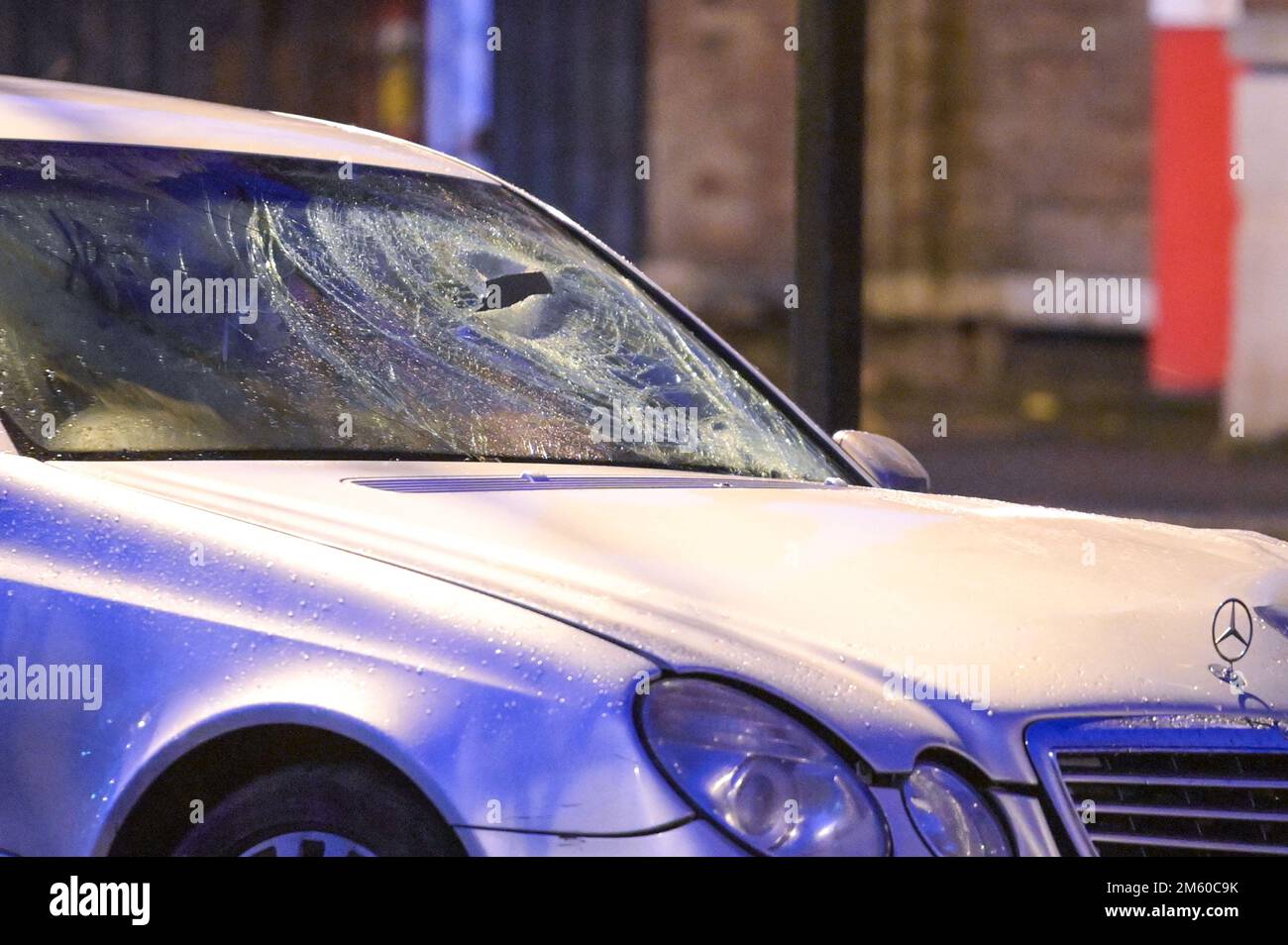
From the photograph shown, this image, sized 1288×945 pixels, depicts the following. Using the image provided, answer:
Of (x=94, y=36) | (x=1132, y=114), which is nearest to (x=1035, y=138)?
(x=1132, y=114)

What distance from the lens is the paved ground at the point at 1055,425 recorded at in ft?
38.2

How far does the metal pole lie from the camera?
5.72 metres

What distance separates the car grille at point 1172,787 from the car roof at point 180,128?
74.1 inches

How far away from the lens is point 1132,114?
14.6m

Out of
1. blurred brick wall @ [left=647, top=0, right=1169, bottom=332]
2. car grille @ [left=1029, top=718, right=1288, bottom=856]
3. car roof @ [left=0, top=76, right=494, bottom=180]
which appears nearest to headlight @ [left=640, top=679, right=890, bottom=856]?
car grille @ [left=1029, top=718, right=1288, bottom=856]

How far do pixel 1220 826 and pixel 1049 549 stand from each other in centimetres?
60

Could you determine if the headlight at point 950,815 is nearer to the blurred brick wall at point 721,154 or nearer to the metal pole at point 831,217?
the metal pole at point 831,217

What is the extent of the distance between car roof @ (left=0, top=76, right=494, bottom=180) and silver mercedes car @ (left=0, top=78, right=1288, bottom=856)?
0.6 inches

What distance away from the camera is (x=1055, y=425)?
14523mm

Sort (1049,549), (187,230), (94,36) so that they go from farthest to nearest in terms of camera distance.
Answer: (94,36) < (187,230) < (1049,549)

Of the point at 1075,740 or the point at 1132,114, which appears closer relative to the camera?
the point at 1075,740

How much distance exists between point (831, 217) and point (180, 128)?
2227 millimetres

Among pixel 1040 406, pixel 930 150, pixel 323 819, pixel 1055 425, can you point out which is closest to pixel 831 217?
A: pixel 323 819
